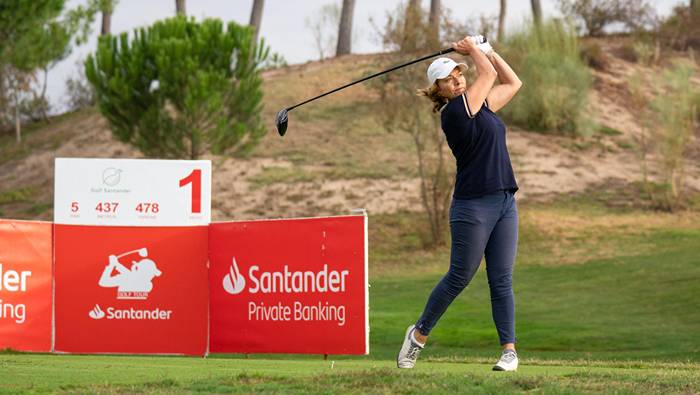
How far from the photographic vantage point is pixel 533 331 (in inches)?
790

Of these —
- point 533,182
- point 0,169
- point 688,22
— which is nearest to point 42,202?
point 0,169

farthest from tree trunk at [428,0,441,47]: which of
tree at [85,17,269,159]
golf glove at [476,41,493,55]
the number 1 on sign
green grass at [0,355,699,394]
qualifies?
green grass at [0,355,699,394]

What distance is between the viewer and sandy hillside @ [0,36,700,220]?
3672 cm

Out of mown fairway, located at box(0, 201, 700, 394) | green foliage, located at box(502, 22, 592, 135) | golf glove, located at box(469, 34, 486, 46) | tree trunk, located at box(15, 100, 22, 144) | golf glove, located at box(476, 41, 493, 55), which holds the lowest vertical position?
mown fairway, located at box(0, 201, 700, 394)

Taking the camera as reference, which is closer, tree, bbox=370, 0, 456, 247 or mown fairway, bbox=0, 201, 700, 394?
mown fairway, bbox=0, 201, 700, 394

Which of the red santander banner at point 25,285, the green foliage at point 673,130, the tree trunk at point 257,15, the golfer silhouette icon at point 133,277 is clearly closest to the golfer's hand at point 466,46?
the golfer silhouette icon at point 133,277

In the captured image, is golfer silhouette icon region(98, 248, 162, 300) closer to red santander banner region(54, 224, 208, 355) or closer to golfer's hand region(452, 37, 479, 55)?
red santander banner region(54, 224, 208, 355)

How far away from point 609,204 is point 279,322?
24.4m

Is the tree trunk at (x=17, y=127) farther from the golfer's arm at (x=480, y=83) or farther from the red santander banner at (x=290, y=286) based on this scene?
the golfer's arm at (x=480, y=83)

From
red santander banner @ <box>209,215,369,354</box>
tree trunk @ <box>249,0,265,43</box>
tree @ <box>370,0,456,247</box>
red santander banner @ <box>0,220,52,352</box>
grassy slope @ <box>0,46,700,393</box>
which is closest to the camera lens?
grassy slope @ <box>0,46,700,393</box>

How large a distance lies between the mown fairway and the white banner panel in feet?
5.67

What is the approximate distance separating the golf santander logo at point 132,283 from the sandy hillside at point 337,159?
21.8 meters

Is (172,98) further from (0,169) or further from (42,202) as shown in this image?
(0,169)

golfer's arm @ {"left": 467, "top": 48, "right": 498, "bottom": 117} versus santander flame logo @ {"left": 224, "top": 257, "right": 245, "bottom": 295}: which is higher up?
golfer's arm @ {"left": 467, "top": 48, "right": 498, "bottom": 117}
